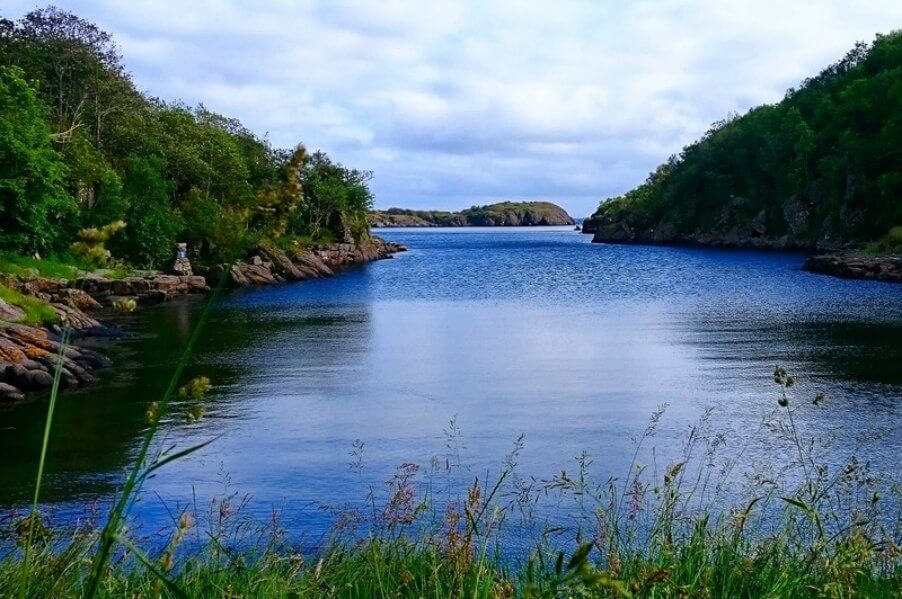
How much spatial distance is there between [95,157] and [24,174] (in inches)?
679

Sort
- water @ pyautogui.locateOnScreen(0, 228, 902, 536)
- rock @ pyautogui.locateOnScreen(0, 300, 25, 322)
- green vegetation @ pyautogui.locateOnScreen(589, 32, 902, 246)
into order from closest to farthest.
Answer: water @ pyautogui.locateOnScreen(0, 228, 902, 536), rock @ pyautogui.locateOnScreen(0, 300, 25, 322), green vegetation @ pyautogui.locateOnScreen(589, 32, 902, 246)

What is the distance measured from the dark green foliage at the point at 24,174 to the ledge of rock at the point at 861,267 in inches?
2204

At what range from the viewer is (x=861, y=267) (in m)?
70.0

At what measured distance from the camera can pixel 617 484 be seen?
54.9ft

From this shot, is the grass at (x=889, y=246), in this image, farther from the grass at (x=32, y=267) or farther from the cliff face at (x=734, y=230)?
the grass at (x=32, y=267)

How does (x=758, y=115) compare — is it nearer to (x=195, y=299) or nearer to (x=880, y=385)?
(x=195, y=299)

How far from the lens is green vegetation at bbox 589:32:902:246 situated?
346ft

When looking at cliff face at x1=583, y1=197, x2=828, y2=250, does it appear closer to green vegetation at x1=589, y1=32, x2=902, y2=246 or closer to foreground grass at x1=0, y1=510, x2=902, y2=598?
green vegetation at x1=589, y1=32, x2=902, y2=246

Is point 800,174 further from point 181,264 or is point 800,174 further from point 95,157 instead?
point 95,157

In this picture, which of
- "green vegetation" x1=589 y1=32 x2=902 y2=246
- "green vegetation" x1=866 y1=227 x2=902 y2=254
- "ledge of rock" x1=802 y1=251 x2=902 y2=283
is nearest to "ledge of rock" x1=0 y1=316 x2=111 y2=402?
"ledge of rock" x1=802 y1=251 x2=902 y2=283

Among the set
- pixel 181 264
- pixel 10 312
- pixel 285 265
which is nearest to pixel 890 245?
pixel 285 265

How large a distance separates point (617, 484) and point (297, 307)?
4098 centimetres

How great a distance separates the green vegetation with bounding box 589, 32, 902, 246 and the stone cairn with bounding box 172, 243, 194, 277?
74550 millimetres

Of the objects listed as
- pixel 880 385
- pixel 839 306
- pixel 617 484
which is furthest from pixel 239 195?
pixel 617 484
